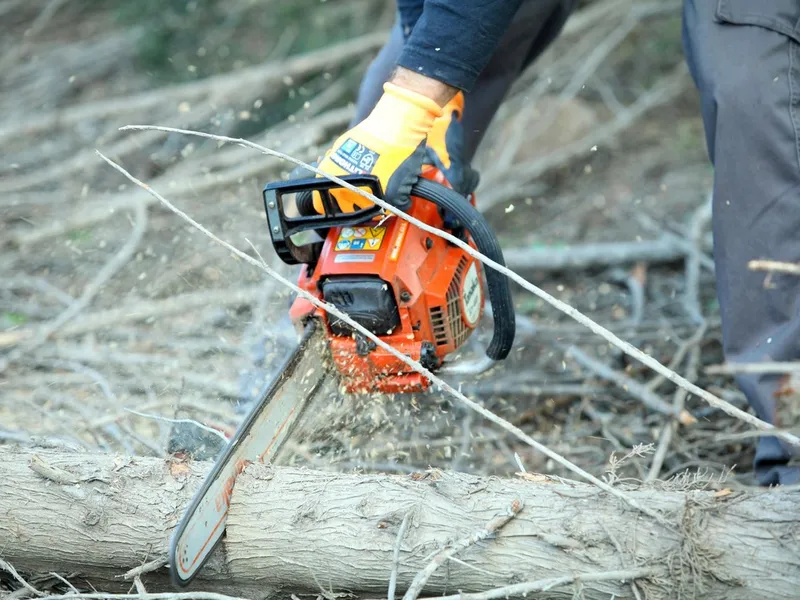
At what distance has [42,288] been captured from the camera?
3.81m

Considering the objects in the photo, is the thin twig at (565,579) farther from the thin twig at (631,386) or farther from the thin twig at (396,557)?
the thin twig at (631,386)

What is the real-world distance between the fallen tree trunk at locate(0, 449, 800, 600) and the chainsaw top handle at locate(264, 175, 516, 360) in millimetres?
503

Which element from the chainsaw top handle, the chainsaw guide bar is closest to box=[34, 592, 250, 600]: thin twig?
the chainsaw guide bar

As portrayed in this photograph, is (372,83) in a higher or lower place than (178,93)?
higher

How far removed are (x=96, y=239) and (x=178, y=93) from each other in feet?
3.85

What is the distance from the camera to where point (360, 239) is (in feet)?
6.97

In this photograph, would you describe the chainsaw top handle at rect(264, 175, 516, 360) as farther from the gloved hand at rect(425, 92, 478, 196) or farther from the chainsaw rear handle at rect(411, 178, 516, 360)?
the gloved hand at rect(425, 92, 478, 196)

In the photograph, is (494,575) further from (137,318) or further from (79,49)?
(79,49)

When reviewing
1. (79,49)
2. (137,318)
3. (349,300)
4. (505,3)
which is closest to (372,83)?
(505,3)

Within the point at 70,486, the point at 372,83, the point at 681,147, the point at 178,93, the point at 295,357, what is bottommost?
the point at 681,147

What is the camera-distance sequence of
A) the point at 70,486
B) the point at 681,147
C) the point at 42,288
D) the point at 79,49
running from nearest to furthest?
1. the point at 70,486
2. the point at 42,288
3. the point at 681,147
4. the point at 79,49

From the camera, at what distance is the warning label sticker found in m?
2.11

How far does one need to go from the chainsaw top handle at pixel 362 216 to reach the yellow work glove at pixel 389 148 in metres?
0.03

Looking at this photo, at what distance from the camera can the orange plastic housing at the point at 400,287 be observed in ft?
6.86
